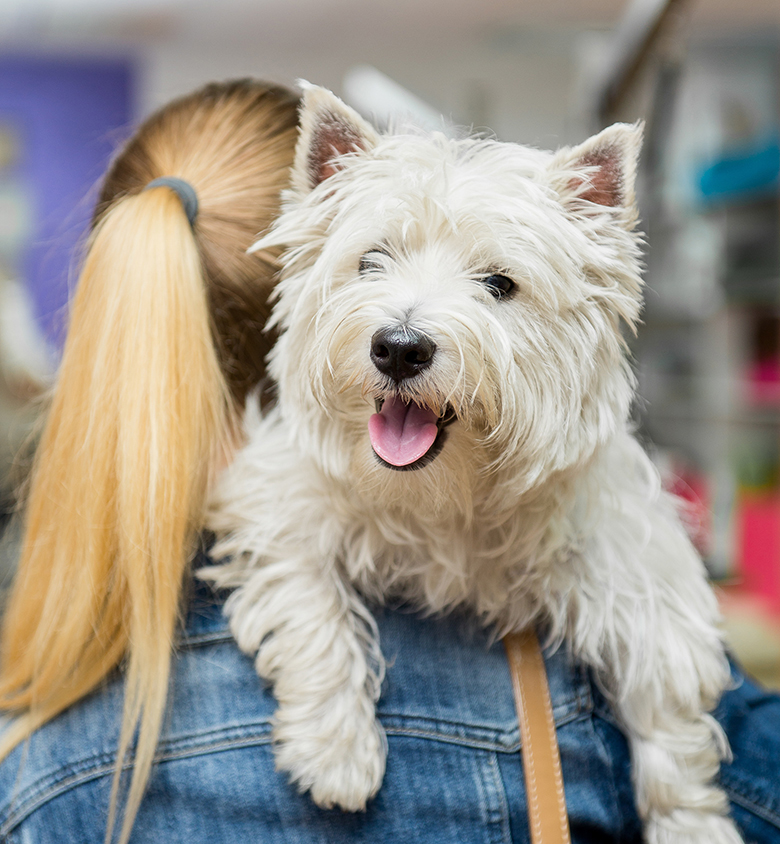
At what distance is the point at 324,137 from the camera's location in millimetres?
820

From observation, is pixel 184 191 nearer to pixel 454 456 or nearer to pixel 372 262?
pixel 372 262

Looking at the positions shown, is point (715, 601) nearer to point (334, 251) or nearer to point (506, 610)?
point (506, 610)

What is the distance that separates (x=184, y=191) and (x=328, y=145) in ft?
0.52

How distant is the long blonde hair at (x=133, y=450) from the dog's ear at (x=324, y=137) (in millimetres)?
86

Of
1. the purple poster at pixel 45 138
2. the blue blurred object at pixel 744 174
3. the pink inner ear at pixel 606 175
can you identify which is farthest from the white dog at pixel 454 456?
the purple poster at pixel 45 138

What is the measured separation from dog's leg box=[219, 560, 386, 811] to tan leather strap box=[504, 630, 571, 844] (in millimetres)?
143

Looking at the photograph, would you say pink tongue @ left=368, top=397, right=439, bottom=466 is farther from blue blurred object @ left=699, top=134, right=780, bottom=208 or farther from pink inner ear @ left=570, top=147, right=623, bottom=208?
blue blurred object @ left=699, top=134, right=780, bottom=208

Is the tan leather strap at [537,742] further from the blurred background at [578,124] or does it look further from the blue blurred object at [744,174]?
the blue blurred object at [744,174]

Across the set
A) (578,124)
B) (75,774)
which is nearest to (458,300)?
(75,774)

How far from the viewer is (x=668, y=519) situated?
96 centimetres

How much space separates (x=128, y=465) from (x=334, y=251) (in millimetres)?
296

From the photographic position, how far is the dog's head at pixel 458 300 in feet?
2.49

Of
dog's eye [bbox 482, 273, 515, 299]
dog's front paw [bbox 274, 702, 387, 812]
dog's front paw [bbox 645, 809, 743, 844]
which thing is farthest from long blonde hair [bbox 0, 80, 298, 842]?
dog's front paw [bbox 645, 809, 743, 844]

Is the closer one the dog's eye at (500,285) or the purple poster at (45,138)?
the dog's eye at (500,285)
